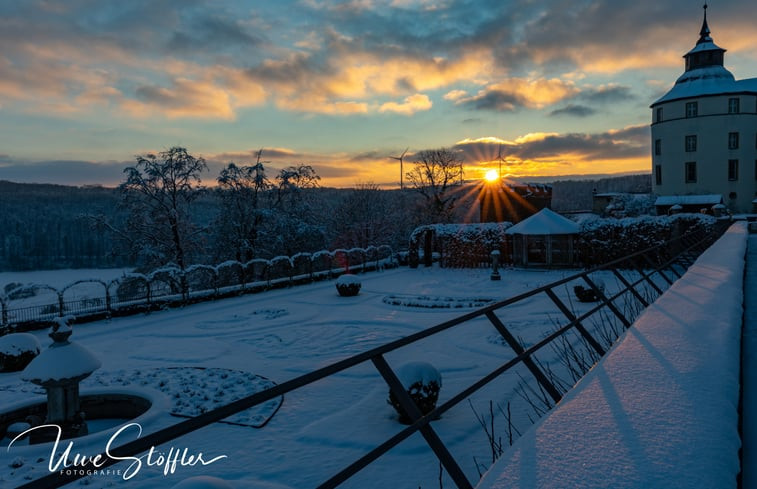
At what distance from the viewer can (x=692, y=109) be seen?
154 feet

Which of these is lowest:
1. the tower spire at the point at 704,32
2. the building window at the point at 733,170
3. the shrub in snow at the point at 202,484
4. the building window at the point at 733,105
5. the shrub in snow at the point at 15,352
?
the shrub in snow at the point at 15,352

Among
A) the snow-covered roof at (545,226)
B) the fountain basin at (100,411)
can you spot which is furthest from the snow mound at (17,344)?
the snow-covered roof at (545,226)

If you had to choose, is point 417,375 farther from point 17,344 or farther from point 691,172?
point 691,172

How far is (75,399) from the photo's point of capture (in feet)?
25.6

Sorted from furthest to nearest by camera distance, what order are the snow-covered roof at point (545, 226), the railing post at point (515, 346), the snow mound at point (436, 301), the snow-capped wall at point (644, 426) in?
the snow-covered roof at point (545, 226) → the snow mound at point (436, 301) → the railing post at point (515, 346) → the snow-capped wall at point (644, 426)

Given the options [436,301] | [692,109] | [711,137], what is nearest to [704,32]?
[692,109]

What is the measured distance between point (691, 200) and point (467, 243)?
29.0 metres

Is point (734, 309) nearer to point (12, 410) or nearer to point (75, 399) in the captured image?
point (75, 399)

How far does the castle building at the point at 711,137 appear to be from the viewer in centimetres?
4566

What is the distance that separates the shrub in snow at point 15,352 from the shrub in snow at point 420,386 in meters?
10.1

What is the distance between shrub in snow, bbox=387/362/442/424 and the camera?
24.2 feet

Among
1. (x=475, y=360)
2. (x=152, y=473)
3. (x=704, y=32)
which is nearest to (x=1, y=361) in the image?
(x=152, y=473)

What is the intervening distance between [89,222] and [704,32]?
62.1 m

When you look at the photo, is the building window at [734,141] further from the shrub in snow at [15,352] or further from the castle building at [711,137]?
the shrub in snow at [15,352]
